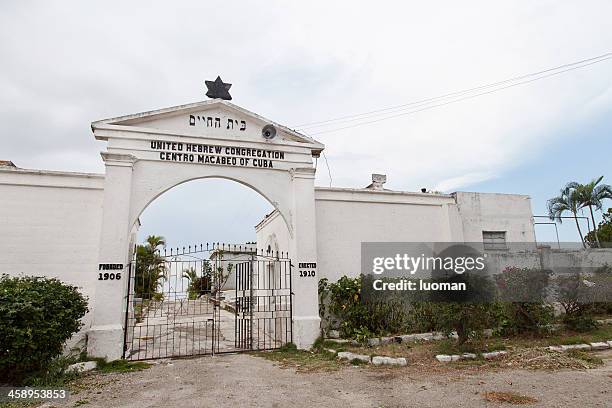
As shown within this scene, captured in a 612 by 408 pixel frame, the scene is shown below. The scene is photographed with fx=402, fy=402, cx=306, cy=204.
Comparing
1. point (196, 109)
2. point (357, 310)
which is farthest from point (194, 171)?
point (357, 310)

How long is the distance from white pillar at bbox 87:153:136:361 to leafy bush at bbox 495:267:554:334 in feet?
28.0

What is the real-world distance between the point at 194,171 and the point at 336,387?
5583 mm

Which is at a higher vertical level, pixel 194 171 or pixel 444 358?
pixel 194 171

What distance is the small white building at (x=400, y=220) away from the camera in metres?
10.5

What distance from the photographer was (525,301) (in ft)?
31.1

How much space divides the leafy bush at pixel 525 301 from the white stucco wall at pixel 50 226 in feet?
30.8

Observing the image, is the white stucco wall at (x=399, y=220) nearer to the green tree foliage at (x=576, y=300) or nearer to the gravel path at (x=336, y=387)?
the green tree foliage at (x=576, y=300)

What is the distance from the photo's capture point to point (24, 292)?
20.9 ft

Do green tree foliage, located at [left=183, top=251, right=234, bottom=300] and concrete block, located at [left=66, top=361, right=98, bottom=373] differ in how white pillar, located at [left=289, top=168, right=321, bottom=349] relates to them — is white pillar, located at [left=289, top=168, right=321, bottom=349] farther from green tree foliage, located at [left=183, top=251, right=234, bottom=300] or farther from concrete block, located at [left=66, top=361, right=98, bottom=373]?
concrete block, located at [left=66, top=361, right=98, bottom=373]

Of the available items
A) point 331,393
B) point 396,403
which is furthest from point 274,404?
point 396,403

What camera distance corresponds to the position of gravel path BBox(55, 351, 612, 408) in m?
5.47

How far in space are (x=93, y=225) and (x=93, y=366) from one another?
286cm

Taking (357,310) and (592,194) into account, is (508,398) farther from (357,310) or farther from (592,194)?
(592,194)

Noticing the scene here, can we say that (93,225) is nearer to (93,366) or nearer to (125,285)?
(125,285)
